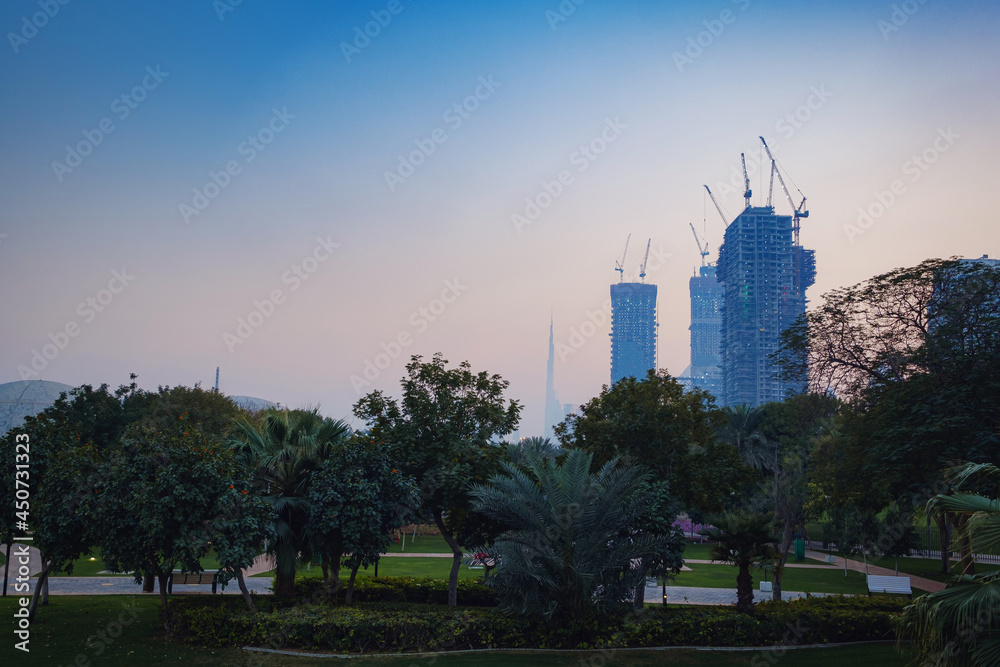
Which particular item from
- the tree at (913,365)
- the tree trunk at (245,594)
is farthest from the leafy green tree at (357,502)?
the tree at (913,365)

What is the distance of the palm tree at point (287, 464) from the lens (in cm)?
1580

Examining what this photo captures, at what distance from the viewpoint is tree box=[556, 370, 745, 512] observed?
18688 millimetres

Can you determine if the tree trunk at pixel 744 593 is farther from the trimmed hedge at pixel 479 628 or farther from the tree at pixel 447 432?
the tree at pixel 447 432

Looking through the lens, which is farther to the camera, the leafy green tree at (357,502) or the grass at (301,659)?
the leafy green tree at (357,502)

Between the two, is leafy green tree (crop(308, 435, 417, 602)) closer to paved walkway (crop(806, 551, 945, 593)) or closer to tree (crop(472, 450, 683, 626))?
tree (crop(472, 450, 683, 626))

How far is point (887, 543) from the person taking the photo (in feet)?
99.1

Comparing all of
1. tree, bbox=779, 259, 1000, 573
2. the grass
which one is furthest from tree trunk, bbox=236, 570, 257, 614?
tree, bbox=779, 259, 1000, 573

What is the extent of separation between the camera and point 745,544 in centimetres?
1558

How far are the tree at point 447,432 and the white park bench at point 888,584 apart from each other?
11803 millimetres

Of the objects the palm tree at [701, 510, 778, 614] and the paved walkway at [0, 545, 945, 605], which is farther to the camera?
the paved walkway at [0, 545, 945, 605]

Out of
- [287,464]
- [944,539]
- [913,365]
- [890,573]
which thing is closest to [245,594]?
[287,464]

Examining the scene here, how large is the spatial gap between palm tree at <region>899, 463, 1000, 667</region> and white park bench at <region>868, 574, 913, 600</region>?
46.4ft

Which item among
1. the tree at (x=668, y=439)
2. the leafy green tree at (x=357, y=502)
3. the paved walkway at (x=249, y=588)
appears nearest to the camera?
the leafy green tree at (x=357, y=502)

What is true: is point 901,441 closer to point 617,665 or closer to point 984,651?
point 617,665
